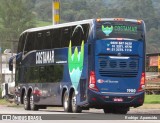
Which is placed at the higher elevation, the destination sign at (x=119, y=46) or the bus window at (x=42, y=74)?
the destination sign at (x=119, y=46)

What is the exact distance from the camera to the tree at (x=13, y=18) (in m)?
140

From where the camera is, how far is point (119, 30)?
30500 mm

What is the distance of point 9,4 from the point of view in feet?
461

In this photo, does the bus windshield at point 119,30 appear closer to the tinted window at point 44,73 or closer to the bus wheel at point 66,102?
the bus wheel at point 66,102

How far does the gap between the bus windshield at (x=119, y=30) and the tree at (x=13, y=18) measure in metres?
109

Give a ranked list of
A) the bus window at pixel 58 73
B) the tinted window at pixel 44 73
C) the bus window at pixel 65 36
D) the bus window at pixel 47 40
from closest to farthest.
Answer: the bus window at pixel 65 36 < the bus window at pixel 58 73 < the tinted window at pixel 44 73 < the bus window at pixel 47 40

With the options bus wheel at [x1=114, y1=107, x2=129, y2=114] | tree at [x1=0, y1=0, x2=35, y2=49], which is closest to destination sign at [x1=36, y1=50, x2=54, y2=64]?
bus wheel at [x1=114, y1=107, x2=129, y2=114]

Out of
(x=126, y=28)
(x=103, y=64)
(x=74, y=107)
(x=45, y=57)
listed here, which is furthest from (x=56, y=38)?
(x=126, y=28)

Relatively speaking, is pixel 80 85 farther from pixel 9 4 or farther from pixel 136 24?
pixel 9 4

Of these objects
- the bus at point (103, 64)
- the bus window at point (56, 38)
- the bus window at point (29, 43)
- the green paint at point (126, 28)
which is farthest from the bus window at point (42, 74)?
the green paint at point (126, 28)

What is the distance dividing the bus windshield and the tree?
109 meters

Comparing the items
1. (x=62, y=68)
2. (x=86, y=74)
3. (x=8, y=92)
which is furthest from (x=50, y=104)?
(x=8, y=92)

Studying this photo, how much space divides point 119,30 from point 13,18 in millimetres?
111775

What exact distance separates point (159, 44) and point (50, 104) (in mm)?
154597
